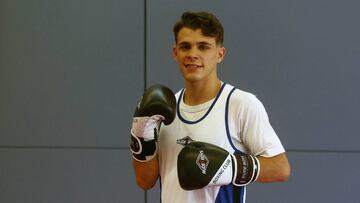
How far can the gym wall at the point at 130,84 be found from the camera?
2570 millimetres

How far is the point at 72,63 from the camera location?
2.69 m

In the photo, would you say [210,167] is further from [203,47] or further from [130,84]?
[130,84]

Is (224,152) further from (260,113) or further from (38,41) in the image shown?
(38,41)

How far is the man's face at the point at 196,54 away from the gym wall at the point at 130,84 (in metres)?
1.21

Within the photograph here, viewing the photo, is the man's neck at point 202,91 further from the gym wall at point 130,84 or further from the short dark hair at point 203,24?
the gym wall at point 130,84

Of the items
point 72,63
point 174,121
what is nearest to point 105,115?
point 72,63

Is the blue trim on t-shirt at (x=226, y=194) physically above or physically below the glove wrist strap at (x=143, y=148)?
below

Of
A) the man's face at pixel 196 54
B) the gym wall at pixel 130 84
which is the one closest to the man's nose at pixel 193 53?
the man's face at pixel 196 54

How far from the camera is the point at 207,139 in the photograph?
1376mm

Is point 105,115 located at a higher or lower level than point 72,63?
lower

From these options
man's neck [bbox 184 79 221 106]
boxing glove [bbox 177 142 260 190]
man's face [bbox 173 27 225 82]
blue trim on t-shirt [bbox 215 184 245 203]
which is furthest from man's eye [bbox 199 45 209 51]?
blue trim on t-shirt [bbox 215 184 245 203]

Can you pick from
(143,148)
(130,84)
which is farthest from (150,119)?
(130,84)

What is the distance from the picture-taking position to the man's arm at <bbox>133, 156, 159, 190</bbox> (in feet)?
4.78

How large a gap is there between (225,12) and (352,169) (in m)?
1.18
